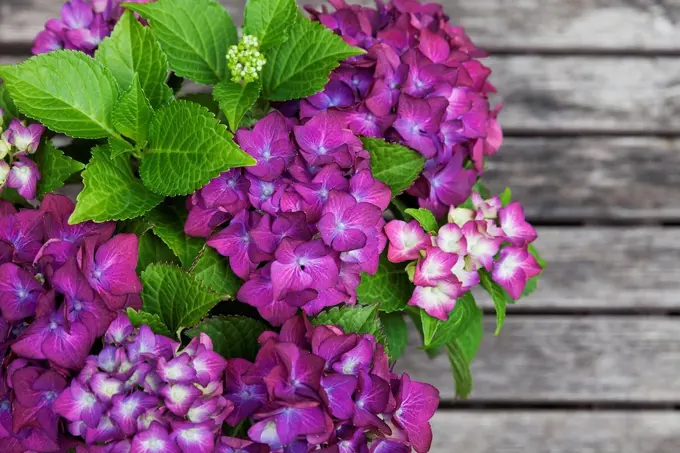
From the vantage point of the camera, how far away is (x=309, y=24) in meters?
0.62

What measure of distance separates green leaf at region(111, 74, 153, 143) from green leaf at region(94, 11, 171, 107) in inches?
1.6

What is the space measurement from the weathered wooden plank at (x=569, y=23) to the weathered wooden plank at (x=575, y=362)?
1.42 ft

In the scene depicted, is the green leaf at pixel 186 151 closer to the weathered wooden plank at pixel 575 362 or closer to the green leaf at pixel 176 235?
the green leaf at pixel 176 235

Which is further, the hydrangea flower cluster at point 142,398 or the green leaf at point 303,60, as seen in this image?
the green leaf at point 303,60

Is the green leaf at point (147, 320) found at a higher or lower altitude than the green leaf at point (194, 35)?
lower

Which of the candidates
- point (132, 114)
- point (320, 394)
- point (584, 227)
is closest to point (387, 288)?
point (320, 394)

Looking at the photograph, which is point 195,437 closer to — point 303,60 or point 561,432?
point 303,60

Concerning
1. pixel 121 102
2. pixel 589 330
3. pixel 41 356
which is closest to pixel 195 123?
pixel 121 102

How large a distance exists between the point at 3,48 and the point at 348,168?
708mm

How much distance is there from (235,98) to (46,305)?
9.2 inches

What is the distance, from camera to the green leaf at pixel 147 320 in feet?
1.76

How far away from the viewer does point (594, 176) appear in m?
1.05

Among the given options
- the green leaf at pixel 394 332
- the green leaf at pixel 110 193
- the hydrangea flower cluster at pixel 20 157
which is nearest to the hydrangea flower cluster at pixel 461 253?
the green leaf at pixel 394 332

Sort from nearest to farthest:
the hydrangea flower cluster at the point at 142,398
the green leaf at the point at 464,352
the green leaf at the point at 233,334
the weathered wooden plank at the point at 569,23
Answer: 1. the hydrangea flower cluster at the point at 142,398
2. the green leaf at the point at 233,334
3. the green leaf at the point at 464,352
4. the weathered wooden plank at the point at 569,23
